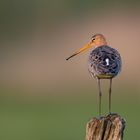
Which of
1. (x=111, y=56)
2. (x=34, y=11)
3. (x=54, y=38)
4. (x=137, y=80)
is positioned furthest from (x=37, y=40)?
(x=111, y=56)

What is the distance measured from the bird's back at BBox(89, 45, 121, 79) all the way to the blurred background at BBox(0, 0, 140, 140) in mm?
4759

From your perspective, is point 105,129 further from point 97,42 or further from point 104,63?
point 97,42

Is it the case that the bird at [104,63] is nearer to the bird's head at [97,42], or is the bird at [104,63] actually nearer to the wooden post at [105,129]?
the bird's head at [97,42]

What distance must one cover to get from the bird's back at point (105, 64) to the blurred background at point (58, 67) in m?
4.76

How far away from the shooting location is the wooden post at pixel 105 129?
827 cm

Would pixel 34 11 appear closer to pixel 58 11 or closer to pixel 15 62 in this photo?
pixel 58 11

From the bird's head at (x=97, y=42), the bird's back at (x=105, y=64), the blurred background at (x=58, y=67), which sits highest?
the blurred background at (x=58, y=67)

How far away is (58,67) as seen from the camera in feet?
79.0

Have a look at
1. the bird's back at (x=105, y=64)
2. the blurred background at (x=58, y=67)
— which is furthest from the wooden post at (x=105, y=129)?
the blurred background at (x=58, y=67)

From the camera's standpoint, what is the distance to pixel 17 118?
20.4 metres

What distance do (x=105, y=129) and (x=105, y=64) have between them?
114 inches

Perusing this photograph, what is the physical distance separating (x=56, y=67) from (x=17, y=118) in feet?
12.9

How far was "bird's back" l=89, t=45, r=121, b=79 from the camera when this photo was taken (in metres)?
11.2

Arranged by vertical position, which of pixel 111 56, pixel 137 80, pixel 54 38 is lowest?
pixel 111 56
